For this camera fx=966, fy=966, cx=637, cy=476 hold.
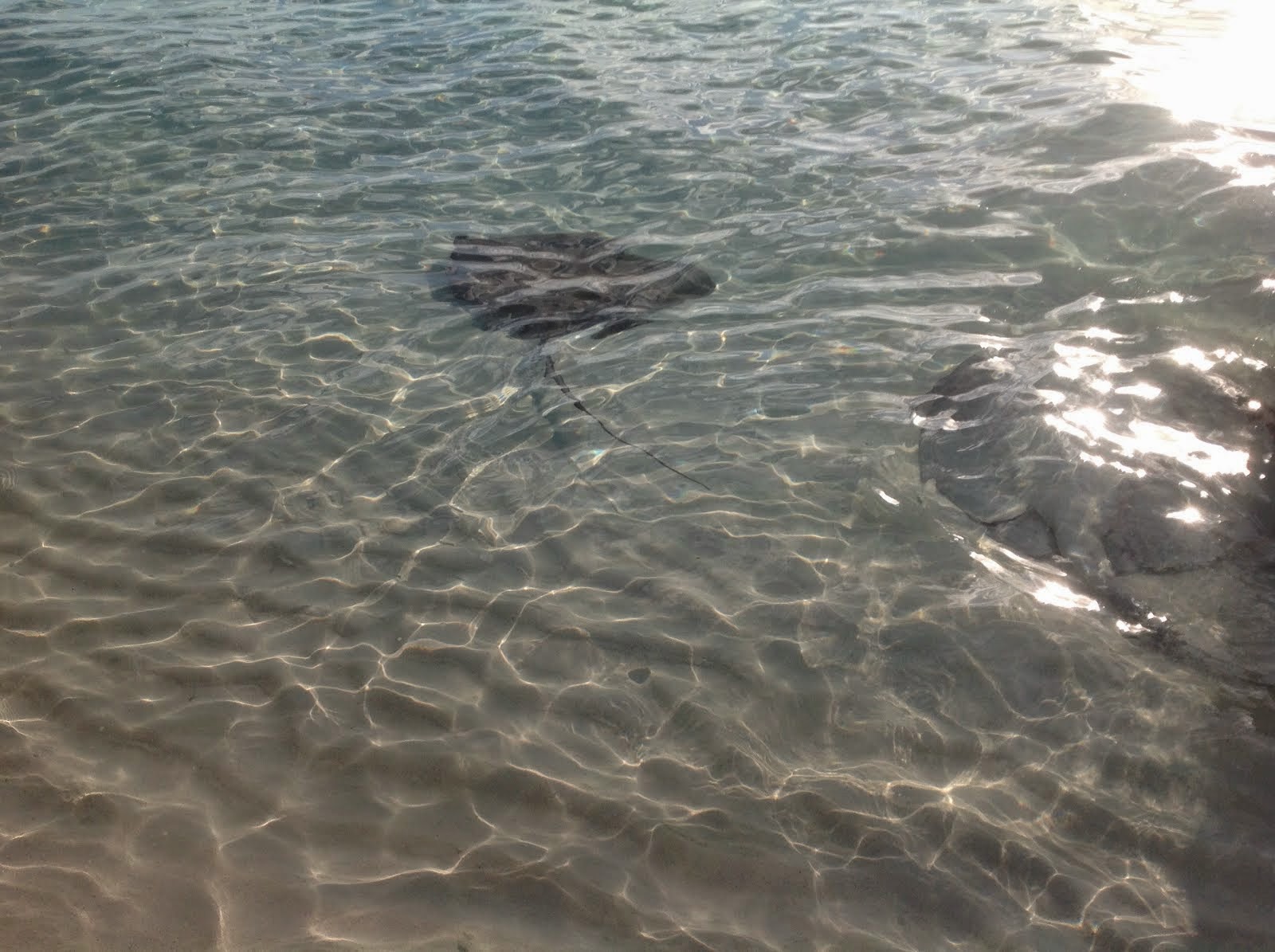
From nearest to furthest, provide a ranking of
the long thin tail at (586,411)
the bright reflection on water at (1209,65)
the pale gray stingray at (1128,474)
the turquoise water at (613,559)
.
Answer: the turquoise water at (613,559) → the pale gray stingray at (1128,474) → the long thin tail at (586,411) → the bright reflection on water at (1209,65)

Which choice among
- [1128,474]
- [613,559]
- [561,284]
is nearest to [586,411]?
[613,559]

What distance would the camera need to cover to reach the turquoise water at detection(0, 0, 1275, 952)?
3.58m

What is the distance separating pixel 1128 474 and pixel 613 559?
2.79 m

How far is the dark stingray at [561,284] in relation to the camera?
23.7ft

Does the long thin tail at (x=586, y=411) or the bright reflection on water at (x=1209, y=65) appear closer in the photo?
the long thin tail at (x=586, y=411)

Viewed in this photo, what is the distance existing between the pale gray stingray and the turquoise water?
0.07 m

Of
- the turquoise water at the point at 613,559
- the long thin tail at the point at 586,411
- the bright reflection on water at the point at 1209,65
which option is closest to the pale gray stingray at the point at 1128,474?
the turquoise water at the point at 613,559

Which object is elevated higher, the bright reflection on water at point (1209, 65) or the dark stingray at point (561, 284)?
the bright reflection on water at point (1209, 65)

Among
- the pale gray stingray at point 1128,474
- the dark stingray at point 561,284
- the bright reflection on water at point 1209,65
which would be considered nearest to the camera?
the pale gray stingray at point 1128,474

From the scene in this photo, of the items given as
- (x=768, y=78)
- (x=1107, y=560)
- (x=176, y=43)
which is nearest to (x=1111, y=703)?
(x=1107, y=560)

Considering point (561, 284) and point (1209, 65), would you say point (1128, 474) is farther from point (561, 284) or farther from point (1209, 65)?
point (1209, 65)

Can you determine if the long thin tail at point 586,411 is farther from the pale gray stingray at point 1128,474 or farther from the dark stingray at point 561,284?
the pale gray stingray at point 1128,474

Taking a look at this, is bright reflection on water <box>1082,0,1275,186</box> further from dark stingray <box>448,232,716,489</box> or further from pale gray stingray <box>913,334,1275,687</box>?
dark stingray <box>448,232,716,489</box>

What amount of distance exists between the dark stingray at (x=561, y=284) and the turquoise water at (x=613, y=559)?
21 centimetres
